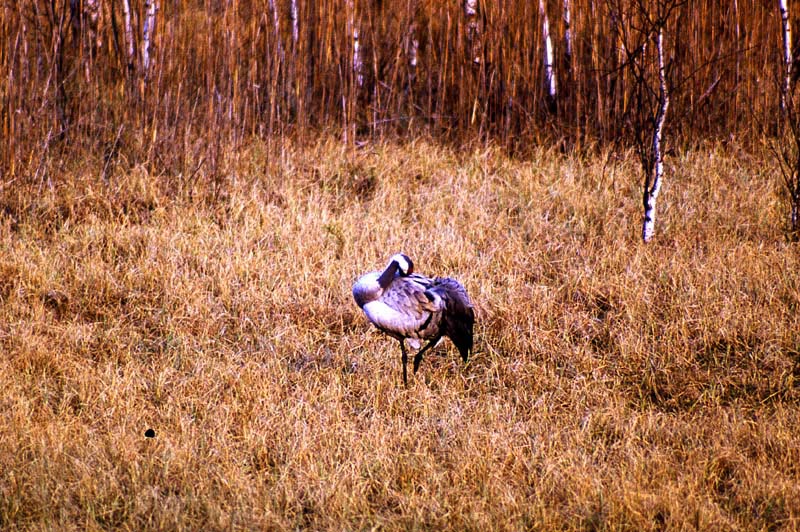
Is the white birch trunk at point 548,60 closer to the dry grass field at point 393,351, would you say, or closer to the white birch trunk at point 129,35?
the dry grass field at point 393,351

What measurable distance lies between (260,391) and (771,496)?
2039 millimetres

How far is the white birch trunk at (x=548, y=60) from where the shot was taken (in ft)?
22.0

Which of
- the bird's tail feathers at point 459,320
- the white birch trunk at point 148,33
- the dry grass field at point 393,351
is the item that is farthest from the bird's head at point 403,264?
the white birch trunk at point 148,33

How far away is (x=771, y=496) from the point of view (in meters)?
3.00

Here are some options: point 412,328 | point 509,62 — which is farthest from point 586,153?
point 412,328

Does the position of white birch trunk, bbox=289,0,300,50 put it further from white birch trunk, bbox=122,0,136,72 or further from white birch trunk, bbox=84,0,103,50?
white birch trunk, bbox=84,0,103,50

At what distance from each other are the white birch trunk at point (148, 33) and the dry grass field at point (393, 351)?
2.43 feet

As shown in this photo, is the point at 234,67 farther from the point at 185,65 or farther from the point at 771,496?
the point at 771,496

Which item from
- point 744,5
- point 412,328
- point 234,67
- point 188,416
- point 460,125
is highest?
point 744,5

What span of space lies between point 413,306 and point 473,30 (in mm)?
3687

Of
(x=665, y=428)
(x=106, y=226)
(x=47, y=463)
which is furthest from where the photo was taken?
(x=106, y=226)

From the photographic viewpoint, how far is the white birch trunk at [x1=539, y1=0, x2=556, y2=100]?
6699 mm

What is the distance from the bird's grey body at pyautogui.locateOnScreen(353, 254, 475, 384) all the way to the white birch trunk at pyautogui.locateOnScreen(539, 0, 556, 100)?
330cm

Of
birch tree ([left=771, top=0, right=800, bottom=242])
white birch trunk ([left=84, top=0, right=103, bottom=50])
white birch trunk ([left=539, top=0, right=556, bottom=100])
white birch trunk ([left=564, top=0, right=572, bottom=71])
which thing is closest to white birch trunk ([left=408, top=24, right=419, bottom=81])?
white birch trunk ([left=539, top=0, right=556, bottom=100])
